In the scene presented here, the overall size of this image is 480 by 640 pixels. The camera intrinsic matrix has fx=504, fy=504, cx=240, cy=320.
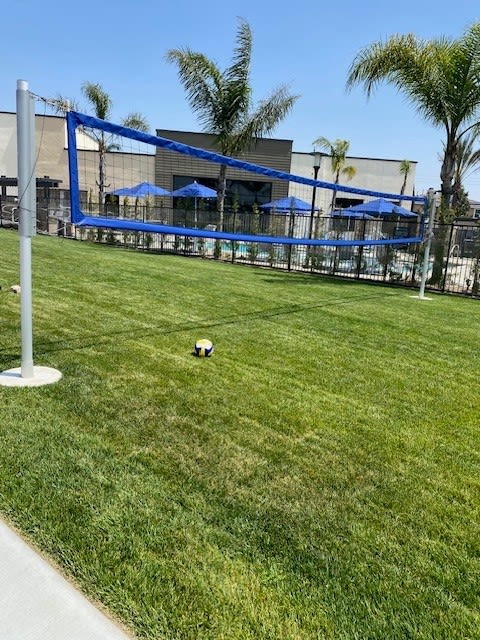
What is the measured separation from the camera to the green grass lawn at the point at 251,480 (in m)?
2.19

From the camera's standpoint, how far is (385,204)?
24766mm

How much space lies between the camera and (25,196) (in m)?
4.23

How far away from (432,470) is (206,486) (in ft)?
5.23

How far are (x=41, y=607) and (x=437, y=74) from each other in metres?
15.8

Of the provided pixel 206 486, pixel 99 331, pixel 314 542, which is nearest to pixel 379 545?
pixel 314 542

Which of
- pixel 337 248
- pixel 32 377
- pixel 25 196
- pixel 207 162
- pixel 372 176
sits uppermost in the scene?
pixel 372 176

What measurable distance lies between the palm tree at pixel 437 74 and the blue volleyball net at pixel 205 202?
8.07 ft

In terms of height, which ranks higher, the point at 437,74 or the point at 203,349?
the point at 437,74

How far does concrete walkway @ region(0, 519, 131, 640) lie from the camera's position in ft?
6.50

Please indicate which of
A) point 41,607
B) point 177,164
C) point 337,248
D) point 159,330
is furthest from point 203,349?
point 177,164

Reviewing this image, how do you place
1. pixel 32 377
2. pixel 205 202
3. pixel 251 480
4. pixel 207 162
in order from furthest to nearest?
1. pixel 207 162
2. pixel 205 202
3. pixel 32 377
4. pixel 251 480

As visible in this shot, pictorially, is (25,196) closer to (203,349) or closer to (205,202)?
(203,349)

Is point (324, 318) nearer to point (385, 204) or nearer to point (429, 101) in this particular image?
point (429, 101)

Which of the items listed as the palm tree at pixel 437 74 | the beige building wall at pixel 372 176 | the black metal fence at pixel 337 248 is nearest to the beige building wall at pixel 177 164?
the beige building wall at pixel 372 176
